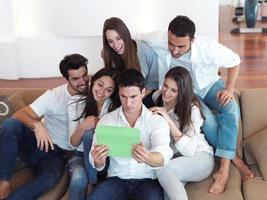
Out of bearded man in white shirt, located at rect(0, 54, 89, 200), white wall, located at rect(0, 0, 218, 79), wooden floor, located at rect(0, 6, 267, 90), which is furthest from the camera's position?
white wall, located at rect(0, 0, 218, 79)

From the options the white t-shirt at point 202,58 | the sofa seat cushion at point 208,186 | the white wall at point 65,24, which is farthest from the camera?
the white wall at point 65,24

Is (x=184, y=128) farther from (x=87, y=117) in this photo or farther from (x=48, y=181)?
(x=48, y=181)

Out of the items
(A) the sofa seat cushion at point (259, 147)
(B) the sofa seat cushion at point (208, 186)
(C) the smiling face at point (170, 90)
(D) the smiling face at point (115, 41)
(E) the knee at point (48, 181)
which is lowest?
(B) the sofa seat cushion at point (208, 186)

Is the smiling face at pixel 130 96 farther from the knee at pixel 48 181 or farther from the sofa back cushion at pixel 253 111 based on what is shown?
the sofa back cushion at pixel 253 111

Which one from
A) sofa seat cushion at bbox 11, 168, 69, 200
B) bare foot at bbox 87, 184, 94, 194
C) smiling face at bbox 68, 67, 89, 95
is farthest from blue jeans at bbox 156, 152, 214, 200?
smiling face at bbox 68, 67, 89, 95

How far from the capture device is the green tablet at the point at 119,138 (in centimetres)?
218

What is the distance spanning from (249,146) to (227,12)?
631cm

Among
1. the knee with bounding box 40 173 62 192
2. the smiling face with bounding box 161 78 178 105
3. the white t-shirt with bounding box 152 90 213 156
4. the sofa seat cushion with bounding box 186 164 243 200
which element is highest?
the smiling face with bounding box 161 78 178 105

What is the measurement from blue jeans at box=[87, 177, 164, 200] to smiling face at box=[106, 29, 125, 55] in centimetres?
82

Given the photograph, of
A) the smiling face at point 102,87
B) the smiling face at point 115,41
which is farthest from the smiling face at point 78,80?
the smiling face at point 115,41

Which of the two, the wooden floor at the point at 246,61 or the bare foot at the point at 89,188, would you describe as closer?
the bare foot at the point at 89,188

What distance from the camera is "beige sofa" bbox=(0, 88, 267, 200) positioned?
249cm

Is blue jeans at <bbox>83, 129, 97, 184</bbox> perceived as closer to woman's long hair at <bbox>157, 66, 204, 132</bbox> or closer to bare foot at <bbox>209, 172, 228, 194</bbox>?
woman's long hair at <bbox>157, 66, 204, 132</bbox>

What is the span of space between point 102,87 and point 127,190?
0.60m
